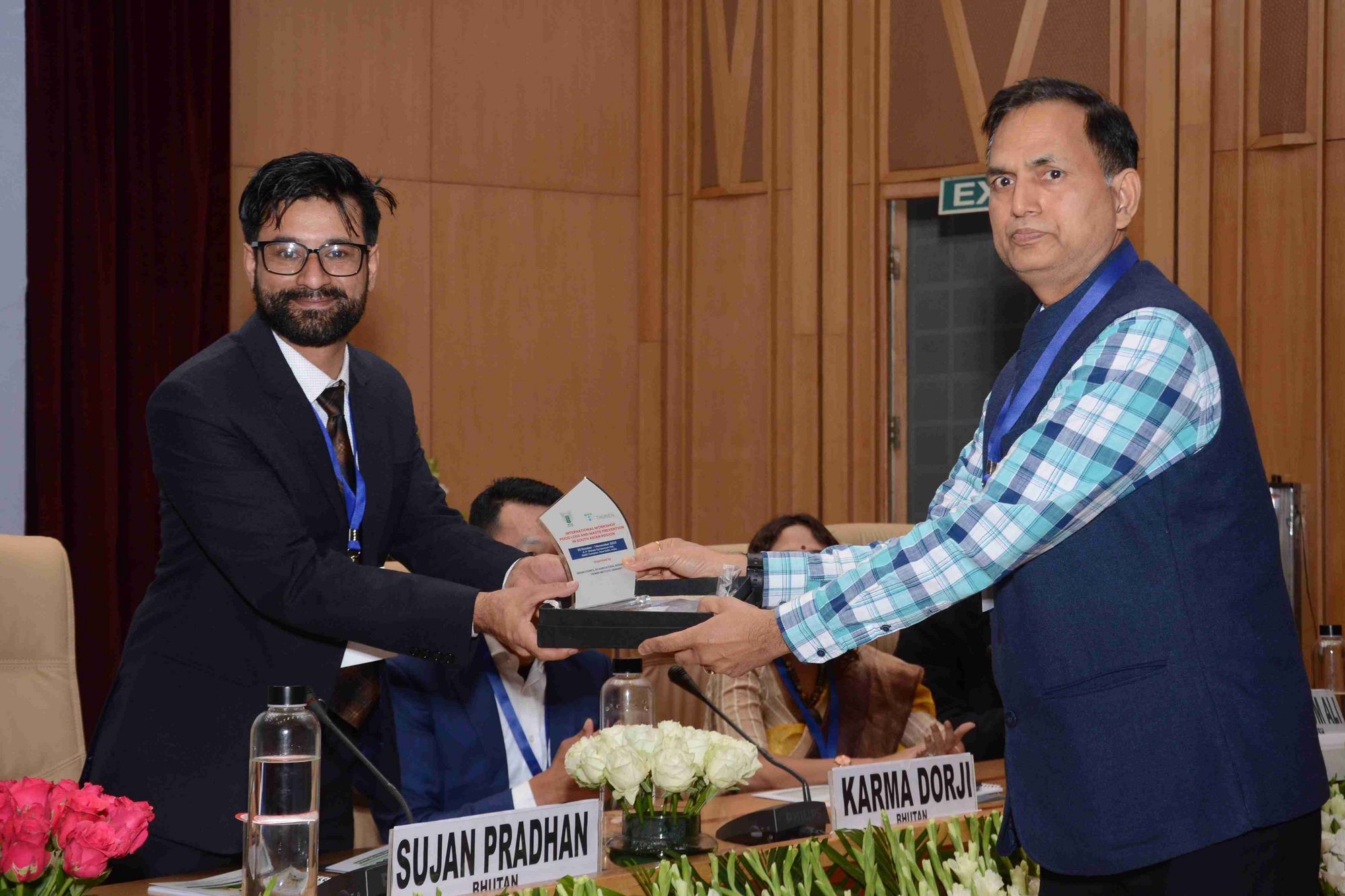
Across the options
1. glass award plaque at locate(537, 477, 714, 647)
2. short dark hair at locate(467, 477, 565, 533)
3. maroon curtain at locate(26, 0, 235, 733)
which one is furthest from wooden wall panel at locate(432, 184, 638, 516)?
glass award plaque at locate(537, 477, 714, 647)

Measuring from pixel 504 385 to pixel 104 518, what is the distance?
1.74m

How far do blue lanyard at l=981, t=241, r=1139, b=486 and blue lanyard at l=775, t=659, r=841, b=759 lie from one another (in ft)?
5.45

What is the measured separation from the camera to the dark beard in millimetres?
2193

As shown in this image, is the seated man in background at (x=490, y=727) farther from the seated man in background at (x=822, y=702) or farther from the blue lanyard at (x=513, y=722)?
the seated man in background at (x=822, y=702)

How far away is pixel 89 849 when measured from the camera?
1.44 metres

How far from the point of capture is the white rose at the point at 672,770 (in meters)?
2.04

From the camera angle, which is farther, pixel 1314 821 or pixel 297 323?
pixel 297 323

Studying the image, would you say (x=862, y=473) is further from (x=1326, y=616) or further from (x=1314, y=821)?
(x=1314, y=821)

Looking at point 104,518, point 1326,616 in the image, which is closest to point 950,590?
point 1326,616

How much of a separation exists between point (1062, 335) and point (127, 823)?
1.15 m

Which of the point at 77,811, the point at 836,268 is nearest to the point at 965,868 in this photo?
the point at 77,811

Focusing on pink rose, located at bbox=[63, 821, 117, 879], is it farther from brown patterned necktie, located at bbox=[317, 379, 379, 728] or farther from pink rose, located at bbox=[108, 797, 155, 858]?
brown patterned necktie, located at bbox=[317, 379, 379, 728]

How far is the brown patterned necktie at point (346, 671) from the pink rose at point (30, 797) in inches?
31.1

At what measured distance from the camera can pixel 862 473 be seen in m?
5.83
